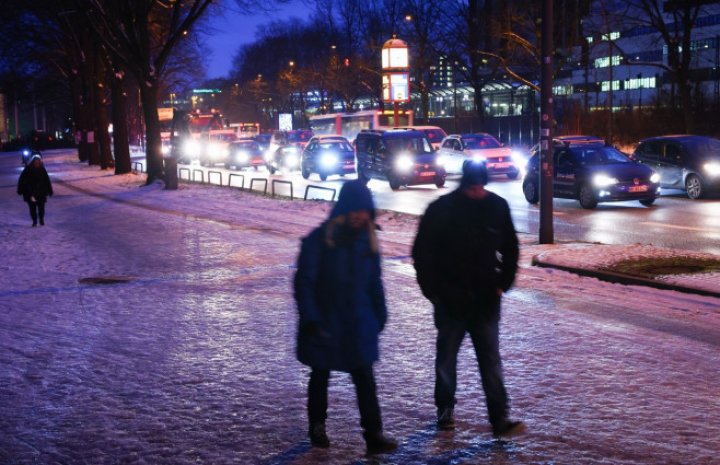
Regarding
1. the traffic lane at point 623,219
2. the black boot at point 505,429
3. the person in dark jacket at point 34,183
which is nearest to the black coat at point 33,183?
the person in dark jacket at point 34,183

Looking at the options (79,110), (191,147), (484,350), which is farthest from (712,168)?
(79,110)

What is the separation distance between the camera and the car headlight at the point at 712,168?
23859mm

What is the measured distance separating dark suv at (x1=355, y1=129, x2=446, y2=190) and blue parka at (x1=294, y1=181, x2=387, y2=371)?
2474 cm

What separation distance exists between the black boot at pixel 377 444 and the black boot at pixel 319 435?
305mm

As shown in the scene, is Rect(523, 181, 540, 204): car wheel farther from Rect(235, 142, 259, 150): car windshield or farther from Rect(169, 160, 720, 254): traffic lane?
Rect(235, 142, 259, 150): car windshield

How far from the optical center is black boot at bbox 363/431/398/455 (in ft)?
18.0

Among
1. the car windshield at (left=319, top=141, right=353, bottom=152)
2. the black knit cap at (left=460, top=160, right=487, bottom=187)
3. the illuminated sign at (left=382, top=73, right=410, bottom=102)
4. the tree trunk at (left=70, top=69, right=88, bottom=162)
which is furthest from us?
the tree trunk at (left=70, top=69, right=88, bottom=162)

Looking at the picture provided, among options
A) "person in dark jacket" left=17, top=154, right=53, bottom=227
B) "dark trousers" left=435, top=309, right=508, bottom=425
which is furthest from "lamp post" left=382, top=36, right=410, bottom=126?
"dark trousers" left=435, top=309, right=508, bottom=425

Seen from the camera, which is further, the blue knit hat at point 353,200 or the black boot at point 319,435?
the black boot at point 319,435

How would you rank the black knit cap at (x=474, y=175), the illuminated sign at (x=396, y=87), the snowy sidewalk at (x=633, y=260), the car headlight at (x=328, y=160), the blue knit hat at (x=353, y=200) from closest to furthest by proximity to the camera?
the blue knit hat at (x=353, y=200) → the black knit cap at (x=474, y=175) → the snowy sidewalk at (x=633, y=260) → the car headlight at (x=328, y=160) → the illuminated sign at (x=396, y=87)

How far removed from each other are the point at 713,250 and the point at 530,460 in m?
10.6

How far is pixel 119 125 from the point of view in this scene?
143 ft

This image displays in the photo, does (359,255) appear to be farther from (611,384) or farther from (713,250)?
(713,250)

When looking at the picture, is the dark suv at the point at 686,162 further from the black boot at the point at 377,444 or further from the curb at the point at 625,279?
Answer: the black boot at the point at 377,444
